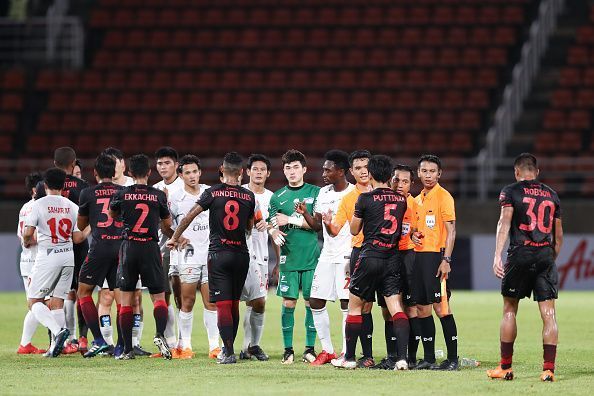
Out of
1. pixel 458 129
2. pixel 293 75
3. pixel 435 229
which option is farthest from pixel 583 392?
pixel 293 75

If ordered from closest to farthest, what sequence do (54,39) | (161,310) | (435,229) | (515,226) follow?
(515,226) < (435,229) < (161,310) < (54,39)

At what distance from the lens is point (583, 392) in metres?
10.2

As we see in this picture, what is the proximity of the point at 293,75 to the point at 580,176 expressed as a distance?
8531 millimetres

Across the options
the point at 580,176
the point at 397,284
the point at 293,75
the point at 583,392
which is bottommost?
the point at 583,392

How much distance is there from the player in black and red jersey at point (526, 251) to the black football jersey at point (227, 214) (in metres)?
2.99

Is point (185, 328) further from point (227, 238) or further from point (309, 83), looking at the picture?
point (309, 83)

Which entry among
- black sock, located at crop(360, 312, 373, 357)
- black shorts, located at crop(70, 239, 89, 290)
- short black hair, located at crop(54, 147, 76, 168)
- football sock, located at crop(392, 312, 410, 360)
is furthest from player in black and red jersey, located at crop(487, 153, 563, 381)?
black shorts, located at crop(70, 239, 89, 290)

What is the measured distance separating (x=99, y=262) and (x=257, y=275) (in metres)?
1.83

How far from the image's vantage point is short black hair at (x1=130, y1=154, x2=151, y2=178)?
12.9m

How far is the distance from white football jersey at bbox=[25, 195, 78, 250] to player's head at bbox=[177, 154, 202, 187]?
53.7 inches

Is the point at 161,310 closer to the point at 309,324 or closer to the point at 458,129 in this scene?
the point at 309,324

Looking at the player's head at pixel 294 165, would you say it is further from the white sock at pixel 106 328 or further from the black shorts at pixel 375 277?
the white sock at pixel 106 328

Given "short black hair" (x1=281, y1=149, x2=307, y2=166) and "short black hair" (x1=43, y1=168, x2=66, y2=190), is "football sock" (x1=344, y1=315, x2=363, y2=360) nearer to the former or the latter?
"short black hair" (x1=281, y1=149, x2=307, y2=166)

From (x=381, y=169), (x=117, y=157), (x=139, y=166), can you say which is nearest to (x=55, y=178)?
(x=117, y=157)
